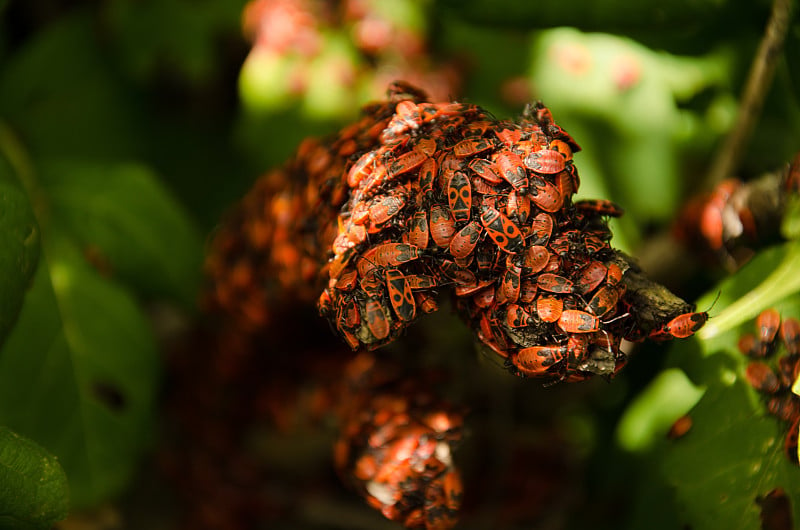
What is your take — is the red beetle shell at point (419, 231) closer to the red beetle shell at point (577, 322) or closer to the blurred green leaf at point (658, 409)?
the red beetle shell at point (577, 322)

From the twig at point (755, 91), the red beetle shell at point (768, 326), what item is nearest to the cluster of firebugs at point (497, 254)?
the red beetle shell at point (768, 326)

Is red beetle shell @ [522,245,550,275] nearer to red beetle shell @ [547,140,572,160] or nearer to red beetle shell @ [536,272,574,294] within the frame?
red beetle shell @ [536,272,574,294]

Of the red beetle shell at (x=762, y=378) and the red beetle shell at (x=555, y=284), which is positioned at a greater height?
the red beetle shell at (x=555, y=284)

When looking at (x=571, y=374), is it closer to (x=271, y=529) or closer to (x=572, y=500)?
(x=572, y=500)

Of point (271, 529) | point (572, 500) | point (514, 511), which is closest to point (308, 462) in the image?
point (271, 529)

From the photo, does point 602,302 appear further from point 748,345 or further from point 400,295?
point 748,345
